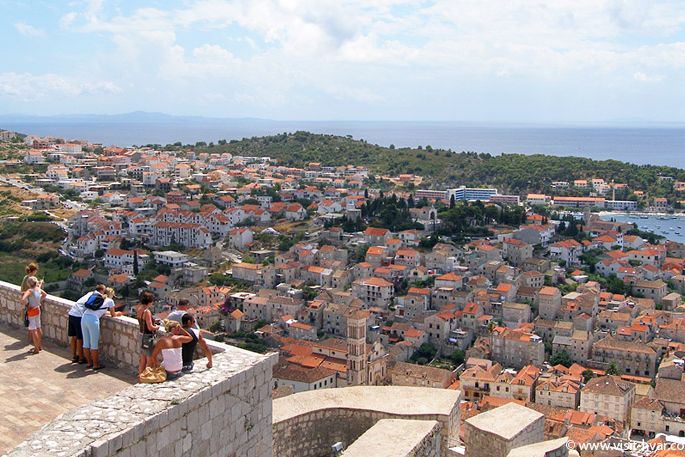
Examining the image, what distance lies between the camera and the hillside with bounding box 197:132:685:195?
6750 centimetres

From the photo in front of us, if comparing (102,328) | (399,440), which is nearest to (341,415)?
(399,440)

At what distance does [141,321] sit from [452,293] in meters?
27.8

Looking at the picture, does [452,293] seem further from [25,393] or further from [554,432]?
[25,393]

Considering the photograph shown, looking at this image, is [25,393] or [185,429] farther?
[25,393]

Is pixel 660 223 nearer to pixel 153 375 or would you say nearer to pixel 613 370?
pixel 613 370

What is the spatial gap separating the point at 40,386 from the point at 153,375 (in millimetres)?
1160

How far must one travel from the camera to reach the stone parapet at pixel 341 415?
260 inches

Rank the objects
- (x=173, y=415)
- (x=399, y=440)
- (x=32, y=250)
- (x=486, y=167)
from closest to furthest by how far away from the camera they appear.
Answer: (x=173, y=415), (x=399, y=440), (x=32, y=250), (x=486, y=167)

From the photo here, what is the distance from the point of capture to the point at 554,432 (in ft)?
52.6

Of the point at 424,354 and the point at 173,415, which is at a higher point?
the point at 173,415

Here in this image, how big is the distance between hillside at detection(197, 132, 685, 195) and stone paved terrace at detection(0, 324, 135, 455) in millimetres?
62395

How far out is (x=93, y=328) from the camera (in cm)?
477

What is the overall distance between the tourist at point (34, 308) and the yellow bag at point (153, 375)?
176 centimetres

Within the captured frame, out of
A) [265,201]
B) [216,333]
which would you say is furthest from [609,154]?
[216,333]
